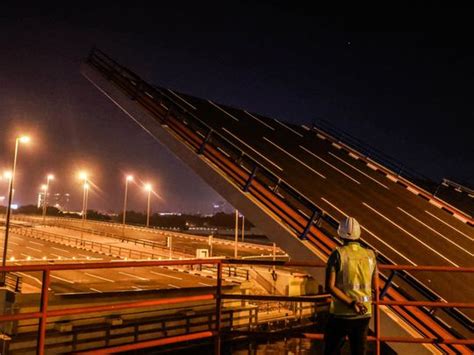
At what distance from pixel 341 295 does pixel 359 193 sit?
13037mm

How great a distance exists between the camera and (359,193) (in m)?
17.3

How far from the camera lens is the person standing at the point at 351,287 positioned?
4801 millimetres

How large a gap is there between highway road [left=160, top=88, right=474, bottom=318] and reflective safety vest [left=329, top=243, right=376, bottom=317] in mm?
6941

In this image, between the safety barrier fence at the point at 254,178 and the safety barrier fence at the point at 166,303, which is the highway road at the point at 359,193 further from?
the safety barrier fence at the point at 166,303

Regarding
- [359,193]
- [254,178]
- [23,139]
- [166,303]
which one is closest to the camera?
[166,303]

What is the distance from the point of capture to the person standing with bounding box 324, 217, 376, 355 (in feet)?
15.8

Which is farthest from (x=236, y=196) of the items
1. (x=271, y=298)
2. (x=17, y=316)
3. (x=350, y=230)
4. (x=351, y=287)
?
(x=17, y=316)

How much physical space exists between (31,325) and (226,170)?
38.5 ft

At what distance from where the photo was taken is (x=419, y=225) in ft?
52.2

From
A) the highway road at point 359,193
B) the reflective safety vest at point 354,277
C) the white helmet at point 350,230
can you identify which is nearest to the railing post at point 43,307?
the reflective safety vest at point 354,277

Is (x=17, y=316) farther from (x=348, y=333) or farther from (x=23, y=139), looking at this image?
(x=23, y=139)

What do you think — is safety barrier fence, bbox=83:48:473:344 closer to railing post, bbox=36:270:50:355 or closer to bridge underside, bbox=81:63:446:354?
bridge underside, bbox=81:63:446:354

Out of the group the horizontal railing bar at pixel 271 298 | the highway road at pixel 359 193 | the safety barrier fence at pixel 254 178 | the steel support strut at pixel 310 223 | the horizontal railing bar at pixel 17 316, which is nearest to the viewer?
the horizontal railing bar at pixel 17 316

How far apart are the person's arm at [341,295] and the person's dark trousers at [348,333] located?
0.65 feet
